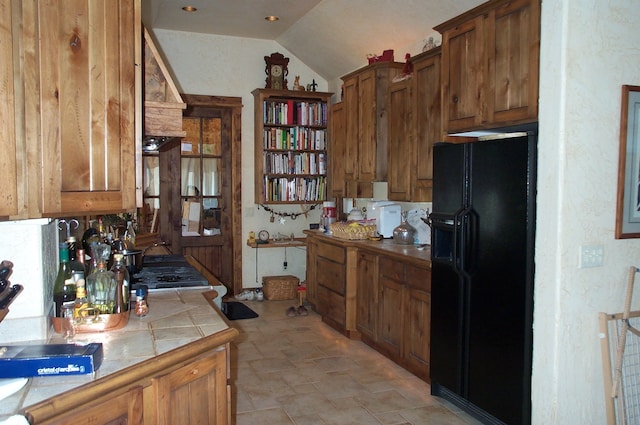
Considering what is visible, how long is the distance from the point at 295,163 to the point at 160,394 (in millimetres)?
5037

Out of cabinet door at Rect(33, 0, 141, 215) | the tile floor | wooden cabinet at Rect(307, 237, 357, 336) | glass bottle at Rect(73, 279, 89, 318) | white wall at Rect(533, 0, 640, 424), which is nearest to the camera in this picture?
cabinet door at Rect(33, 0, 141, 215)

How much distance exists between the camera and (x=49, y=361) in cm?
157

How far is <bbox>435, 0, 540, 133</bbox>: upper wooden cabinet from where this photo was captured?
280 centimetres

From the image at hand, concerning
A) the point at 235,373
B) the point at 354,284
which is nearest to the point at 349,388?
the point at 235,373

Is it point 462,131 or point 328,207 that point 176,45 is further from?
point 462,131

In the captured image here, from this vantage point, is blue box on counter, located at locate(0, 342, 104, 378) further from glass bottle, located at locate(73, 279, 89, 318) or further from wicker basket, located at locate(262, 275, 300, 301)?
wicker basket, located at locate(262, 275, 300, 301)

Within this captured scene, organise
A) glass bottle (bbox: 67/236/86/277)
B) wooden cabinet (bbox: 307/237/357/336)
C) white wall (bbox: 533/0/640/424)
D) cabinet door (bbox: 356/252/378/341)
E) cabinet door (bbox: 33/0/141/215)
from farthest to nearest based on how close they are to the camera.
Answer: wooden cabinet (bbox: 307/237/357/336)
cabinet door (bbox: 356/252/378/341)
white wall (bbox: 533/0/640/424)
glass bottle (bbox: 67/236/86/277)
cabinet door (bbox: 33/0/141/215)

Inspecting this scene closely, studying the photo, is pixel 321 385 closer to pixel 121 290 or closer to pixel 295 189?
pixel 121 290

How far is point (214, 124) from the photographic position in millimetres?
6547

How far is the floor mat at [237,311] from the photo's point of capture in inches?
224

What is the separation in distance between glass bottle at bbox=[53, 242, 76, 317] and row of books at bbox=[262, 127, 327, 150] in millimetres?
4413

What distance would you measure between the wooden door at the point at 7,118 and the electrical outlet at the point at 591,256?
2.51 meters

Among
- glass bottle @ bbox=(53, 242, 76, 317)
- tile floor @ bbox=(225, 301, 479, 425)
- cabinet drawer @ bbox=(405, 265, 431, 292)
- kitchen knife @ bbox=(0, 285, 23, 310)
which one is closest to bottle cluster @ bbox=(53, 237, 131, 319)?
glass bottle @ bbox=(53, 242, 76, 317)

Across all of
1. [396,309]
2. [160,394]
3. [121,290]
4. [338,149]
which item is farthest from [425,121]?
[160,394]
